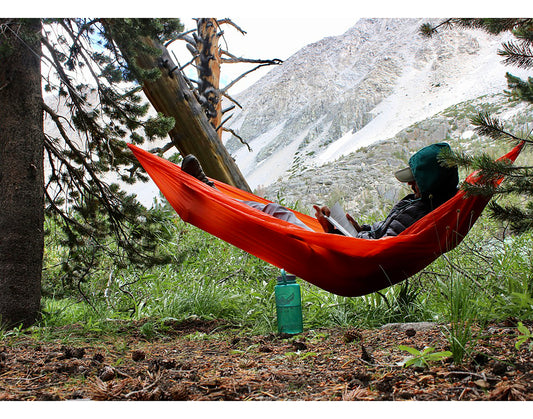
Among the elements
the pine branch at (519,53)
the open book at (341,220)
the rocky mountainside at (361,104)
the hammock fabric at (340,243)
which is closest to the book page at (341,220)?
the open book at (341,220)

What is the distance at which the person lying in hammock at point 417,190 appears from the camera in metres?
1.88

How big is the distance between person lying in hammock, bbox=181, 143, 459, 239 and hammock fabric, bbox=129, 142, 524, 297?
153mm

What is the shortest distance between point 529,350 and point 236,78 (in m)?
3.41

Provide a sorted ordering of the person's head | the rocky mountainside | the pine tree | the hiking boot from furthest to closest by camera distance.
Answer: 1. the rocky mountainside
2. the hiking boot
3. the person's head
4. the pine tree

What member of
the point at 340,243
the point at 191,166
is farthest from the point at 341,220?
the point at 191,166

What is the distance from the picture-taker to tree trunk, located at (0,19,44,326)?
200 centimetres

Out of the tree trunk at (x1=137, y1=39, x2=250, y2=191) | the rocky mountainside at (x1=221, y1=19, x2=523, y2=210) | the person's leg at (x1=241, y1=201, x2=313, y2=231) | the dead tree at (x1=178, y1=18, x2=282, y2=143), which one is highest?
the rocky mountainside at (x1=221, y1=19, x2=523, y2=210)

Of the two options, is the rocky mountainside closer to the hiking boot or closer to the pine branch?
the hiking boot

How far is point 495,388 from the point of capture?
0.94m

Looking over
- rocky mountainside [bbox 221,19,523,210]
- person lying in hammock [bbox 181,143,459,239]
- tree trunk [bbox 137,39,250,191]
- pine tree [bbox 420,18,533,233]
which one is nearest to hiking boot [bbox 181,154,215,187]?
person lying in hammock [bbox 181,143,459,239]

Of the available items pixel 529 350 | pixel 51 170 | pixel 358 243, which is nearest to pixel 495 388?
pixel 529 350

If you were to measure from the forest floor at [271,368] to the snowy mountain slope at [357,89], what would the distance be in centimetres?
1045
